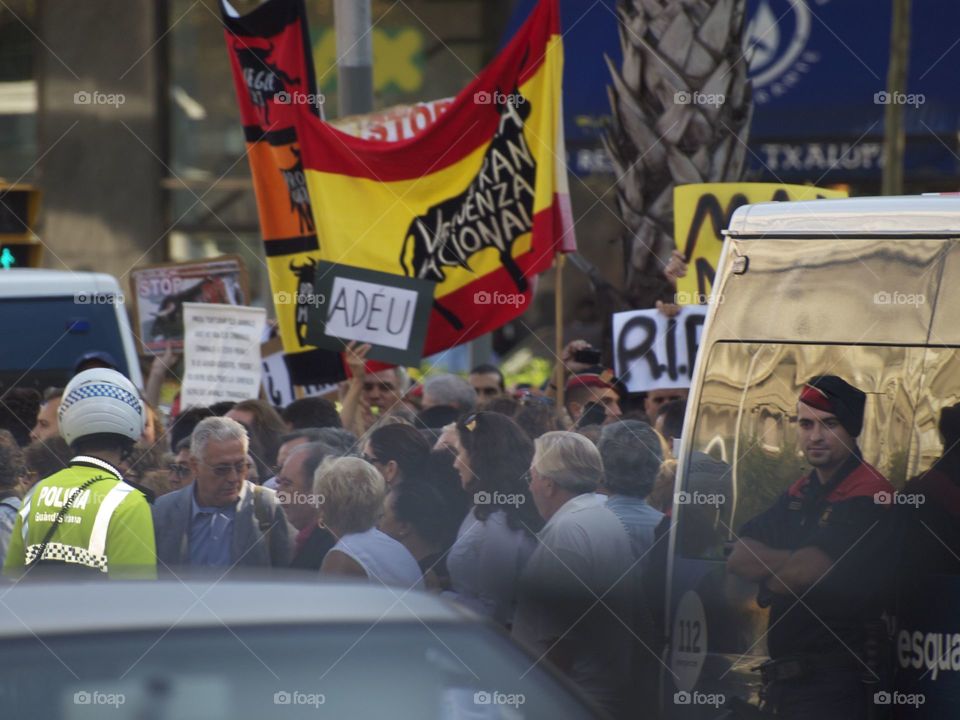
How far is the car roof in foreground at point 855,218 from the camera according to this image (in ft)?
15.5

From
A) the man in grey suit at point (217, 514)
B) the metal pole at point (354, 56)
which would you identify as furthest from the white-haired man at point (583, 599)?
the metal pole at point (354, 56)

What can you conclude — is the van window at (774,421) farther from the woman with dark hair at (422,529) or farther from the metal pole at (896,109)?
the metal pole at (896,109)
